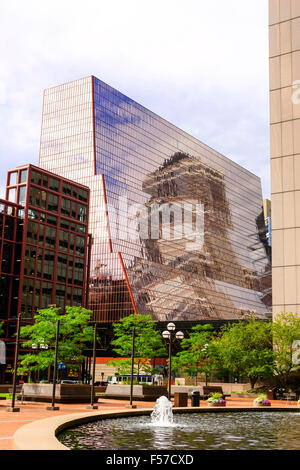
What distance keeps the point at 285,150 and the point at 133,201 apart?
9389 centimetres

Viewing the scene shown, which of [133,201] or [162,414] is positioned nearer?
[162,414]

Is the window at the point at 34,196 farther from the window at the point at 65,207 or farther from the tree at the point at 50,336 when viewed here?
the tree at the point at 50,336

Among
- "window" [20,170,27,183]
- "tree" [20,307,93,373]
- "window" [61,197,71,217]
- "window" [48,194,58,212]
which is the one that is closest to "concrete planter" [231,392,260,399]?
"tree" [20,307,93,373]

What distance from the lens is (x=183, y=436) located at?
1764 centimetres

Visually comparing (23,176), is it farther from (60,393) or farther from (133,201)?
(60,393)

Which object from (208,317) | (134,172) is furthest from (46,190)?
(208,317)

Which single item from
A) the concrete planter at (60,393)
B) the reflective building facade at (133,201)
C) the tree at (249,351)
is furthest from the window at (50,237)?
the concrete planter at (60,393)

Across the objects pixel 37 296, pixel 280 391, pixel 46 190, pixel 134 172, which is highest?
pixel 134 172

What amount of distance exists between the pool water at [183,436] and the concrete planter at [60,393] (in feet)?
41.6

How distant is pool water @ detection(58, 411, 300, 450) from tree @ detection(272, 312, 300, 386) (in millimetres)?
29009

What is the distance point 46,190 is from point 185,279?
208 feet

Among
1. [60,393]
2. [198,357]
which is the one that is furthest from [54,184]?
[60,393]

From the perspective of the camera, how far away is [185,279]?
166750 millimetres

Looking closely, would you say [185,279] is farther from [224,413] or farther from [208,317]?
[224,413]
